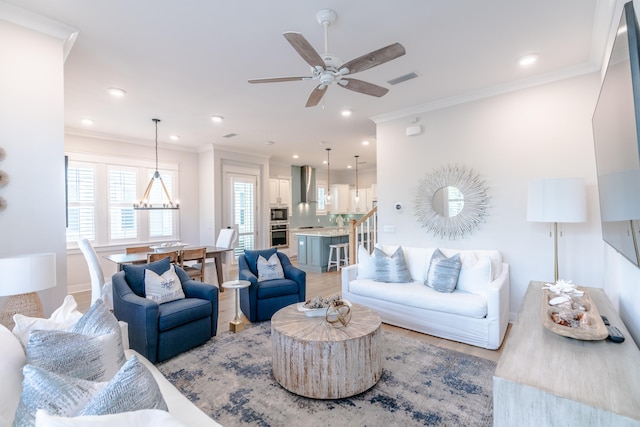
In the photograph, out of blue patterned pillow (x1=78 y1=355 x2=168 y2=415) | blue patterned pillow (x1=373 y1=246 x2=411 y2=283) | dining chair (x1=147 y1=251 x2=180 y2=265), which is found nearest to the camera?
blue patterned pillow (x1=78 y1=355 x2=168 y2=415)

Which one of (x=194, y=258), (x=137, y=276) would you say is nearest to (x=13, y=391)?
(x=137, y=276)

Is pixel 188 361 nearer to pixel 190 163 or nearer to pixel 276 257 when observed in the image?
pixel 276 257

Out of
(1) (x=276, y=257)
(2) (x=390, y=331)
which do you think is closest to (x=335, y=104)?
(1) (x=276, y=257)

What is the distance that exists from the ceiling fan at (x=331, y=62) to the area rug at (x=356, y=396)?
235 centimetres

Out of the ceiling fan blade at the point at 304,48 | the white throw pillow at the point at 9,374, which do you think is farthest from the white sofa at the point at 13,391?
the ceiling fan blade at the point at 304,48

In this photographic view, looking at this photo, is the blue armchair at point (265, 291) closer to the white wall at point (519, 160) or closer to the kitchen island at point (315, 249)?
the white wall at point (519, 160)

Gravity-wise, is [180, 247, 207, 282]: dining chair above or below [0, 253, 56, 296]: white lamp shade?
below

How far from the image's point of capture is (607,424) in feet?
3.45

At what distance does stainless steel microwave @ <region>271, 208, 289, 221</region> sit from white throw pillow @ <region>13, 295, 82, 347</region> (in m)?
6.58

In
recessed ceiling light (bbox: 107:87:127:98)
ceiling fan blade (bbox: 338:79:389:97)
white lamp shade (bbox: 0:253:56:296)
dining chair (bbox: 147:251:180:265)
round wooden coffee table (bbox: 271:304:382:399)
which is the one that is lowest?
round wooden coffee table (bbox: 271:304:382:399)

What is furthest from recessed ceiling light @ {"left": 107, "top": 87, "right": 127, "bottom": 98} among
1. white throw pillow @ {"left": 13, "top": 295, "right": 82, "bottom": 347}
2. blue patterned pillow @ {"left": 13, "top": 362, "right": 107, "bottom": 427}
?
blue patterned pillow @ {"left": 13, "top": 362, "right": 107, "bottom": 427}

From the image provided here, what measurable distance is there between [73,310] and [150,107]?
3504mm

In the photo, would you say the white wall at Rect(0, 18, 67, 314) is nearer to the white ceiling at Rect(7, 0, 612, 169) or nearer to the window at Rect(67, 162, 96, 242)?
the white ceiling at Rect(7, 0, 612, 169)

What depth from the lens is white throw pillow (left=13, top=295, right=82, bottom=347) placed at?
→ 133cm
